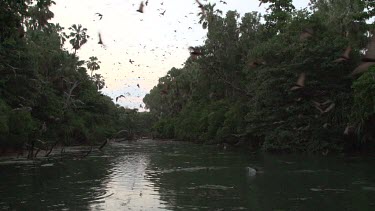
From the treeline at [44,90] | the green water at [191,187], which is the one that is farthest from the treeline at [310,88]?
the treeline at [44,90]

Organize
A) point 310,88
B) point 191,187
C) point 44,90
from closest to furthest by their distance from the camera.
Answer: point 191,187 → point 310,88 → point 44,90

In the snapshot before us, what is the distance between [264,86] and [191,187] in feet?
80.0

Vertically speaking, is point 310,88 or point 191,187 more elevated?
point 310,88

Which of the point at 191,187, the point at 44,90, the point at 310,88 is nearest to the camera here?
the point at 191,187

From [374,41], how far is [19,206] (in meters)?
14.0

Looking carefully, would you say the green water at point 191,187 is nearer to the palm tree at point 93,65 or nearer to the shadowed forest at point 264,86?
the shadowed forest at point 264,86

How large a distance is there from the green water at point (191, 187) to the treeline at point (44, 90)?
18.0 feet

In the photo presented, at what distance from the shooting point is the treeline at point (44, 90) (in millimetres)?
34844

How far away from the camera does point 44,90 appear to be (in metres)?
45.3

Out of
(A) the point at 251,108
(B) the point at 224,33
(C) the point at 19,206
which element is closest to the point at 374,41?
(C) the point at 19,206

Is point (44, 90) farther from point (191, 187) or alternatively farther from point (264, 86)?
point (191, 187)

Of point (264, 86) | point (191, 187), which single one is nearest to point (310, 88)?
point (264, 86)

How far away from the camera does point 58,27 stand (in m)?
71.0

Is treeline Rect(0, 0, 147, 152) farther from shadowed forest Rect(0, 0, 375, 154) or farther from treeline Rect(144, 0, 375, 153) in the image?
treeline Rect(144, 0, 375, 153)
